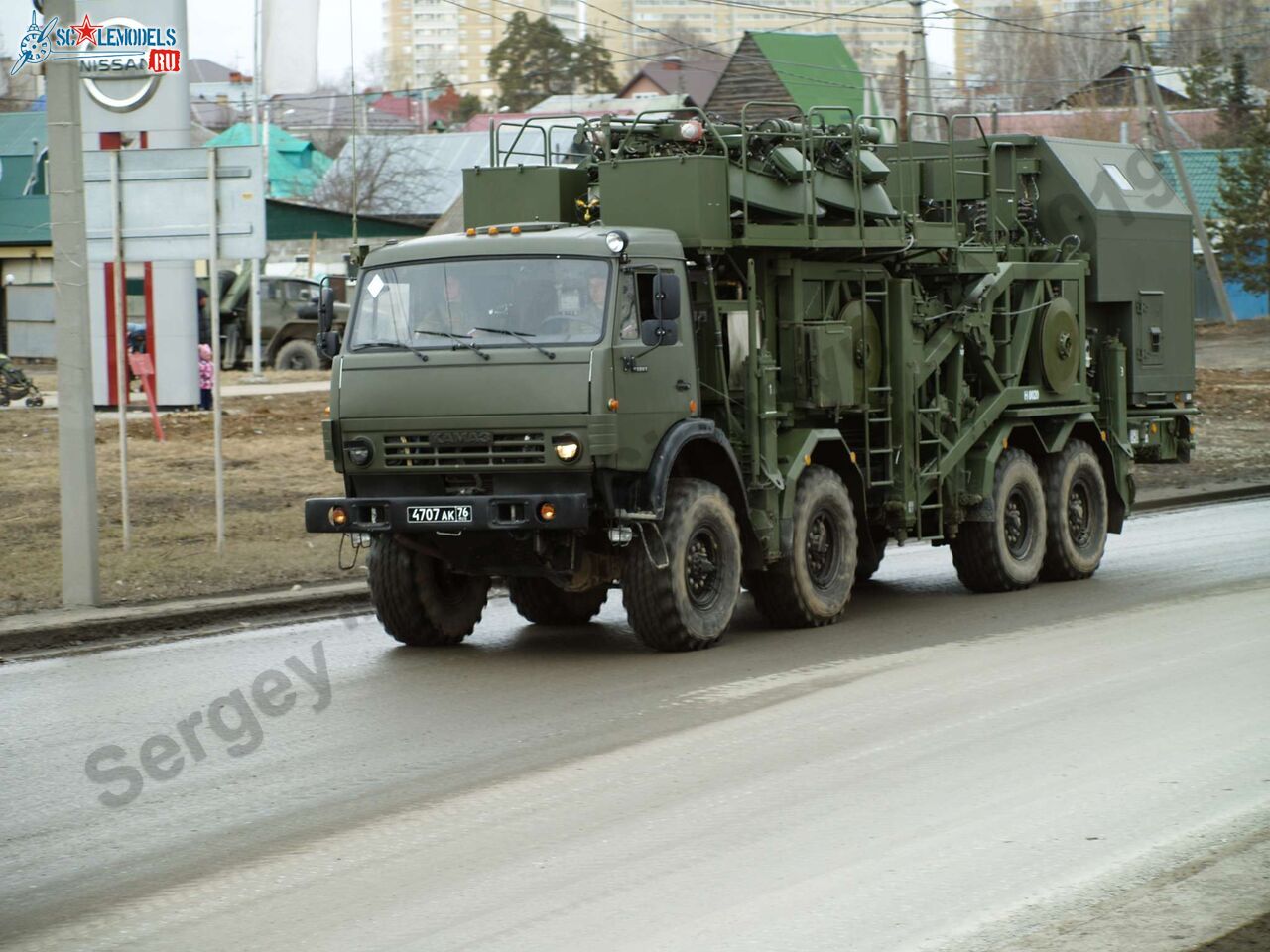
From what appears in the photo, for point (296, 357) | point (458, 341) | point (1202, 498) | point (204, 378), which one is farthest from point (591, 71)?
point (458, 341)

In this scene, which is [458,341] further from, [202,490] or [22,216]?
[22,216]

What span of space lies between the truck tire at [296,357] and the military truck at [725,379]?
2686 cm

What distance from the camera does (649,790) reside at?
7980mm

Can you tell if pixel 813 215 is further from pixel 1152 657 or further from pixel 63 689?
pixel 63 689

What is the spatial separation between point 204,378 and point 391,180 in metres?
46.2

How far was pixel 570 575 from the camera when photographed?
1158cm

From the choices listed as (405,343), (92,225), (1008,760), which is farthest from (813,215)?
(92,225)

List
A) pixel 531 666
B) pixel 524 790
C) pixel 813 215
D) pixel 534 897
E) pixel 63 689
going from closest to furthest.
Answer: pixel 534 897
pixel 524 790
pixel 63 689
pixel 531 666
pixel 813 215

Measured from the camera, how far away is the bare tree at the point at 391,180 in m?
75.7

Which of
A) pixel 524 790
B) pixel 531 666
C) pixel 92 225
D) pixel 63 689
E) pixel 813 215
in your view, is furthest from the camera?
pixel 92 225

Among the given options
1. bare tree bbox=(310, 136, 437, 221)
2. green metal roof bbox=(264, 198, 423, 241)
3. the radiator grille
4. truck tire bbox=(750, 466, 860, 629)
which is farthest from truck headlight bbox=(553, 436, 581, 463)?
bare tree bbox=(310, 136, 437, 221)

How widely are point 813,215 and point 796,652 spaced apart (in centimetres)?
308

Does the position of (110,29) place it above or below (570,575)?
above

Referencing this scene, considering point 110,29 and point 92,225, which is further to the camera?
point 110,29
